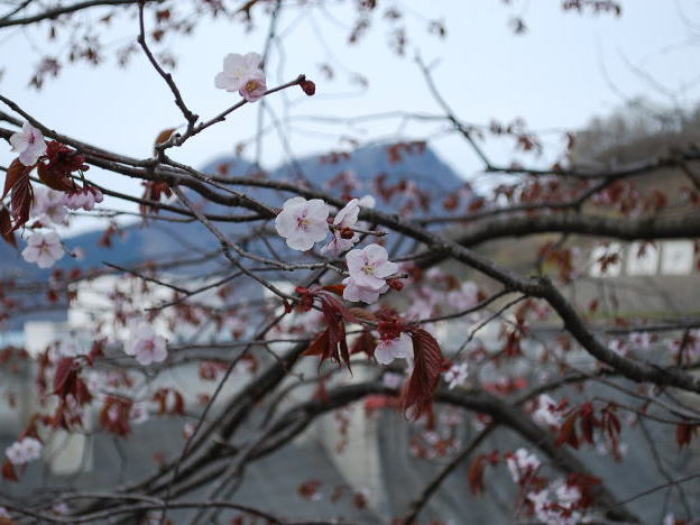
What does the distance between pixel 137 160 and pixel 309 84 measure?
0.29 m

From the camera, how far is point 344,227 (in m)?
0.94

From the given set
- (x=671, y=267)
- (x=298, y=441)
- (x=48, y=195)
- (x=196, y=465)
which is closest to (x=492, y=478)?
(x=298, y=441)

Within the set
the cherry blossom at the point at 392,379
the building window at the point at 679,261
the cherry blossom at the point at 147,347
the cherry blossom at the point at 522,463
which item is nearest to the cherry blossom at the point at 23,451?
the cherry blossom at the point at 147,347

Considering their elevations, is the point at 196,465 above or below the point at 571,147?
below

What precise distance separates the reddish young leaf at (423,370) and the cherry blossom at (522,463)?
1724 mm

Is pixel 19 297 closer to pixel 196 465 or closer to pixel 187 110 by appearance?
pixel 196 465

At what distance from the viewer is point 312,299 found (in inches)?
34.8

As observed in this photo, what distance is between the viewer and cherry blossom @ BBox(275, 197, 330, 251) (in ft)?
3.02

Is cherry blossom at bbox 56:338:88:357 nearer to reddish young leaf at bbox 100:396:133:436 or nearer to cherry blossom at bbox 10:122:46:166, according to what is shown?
reddish young leaf at bbox 100:396:133:436

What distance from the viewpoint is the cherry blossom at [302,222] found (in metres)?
0.92

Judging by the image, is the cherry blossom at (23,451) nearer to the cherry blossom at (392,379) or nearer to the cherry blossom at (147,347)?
the cherry blossom at (147,347)

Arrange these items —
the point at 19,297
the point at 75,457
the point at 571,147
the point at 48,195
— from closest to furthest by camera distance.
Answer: the point at 48,195, the point at 571,147, the point at 19,297, the point at 75,457

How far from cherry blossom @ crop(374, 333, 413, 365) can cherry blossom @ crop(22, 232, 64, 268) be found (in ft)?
3.04

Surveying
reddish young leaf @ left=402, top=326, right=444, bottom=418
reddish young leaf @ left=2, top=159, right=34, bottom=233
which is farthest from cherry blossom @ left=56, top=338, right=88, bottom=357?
reddish young leaf @ left=402, top=326, right=444, bottom=418
